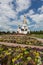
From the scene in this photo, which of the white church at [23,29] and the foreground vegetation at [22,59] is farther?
the white church at [23,29]

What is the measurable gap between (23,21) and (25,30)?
7.81 ft

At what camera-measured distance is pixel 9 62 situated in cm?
350

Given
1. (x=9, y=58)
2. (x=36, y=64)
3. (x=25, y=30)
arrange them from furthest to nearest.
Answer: (x=25, y=30) < (x=9, y=58) < (x=36, y=64)

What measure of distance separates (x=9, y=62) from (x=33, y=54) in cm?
52

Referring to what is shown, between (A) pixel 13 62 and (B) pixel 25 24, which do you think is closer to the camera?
(A) pixel 13 62

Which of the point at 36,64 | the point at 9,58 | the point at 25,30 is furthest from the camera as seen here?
the point at 25,30

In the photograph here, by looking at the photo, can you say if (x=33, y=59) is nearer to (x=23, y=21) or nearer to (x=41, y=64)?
(x=41, y=64)

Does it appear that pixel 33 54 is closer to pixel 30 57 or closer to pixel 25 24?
pixel 30 57

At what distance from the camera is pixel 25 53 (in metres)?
3.73

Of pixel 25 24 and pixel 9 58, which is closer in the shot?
pixel 9 58

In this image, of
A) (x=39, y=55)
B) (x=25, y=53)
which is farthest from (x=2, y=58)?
(x=39, y=55)

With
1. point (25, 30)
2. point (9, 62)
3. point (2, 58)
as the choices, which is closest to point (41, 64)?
point (9, 62)

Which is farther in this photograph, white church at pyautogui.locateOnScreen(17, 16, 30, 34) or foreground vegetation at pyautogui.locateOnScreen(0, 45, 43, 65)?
white church at pyautogui.locateOnScreen(17, 16, 30, 34)

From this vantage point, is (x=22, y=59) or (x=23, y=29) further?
(x=23, y=29)
